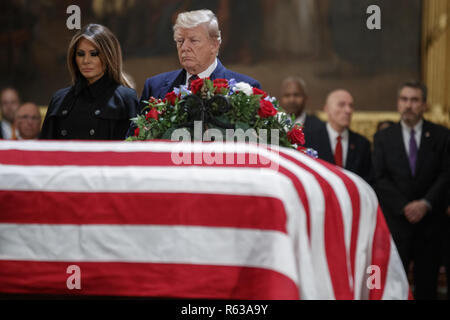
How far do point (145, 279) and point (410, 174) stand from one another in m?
4.11

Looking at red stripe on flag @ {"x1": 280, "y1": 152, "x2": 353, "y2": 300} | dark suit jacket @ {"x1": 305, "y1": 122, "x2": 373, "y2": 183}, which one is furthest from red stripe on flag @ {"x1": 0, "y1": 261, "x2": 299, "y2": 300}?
dark suit jacket @ {"x1": 305, "y1": 122, "x2": 373, "y2": 183}

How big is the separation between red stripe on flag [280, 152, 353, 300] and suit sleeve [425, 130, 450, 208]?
3.72 metres

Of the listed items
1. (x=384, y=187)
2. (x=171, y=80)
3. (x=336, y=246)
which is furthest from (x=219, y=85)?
(x=384, y=187)

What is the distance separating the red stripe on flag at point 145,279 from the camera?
7.49 ft

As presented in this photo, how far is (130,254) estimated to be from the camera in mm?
2350

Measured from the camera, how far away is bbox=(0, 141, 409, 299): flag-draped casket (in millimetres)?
2264

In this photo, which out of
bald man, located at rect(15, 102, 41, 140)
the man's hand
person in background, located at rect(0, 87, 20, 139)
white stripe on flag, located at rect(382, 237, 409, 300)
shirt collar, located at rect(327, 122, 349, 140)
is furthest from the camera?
person in background, located at rect(0, 87, 20, 139)

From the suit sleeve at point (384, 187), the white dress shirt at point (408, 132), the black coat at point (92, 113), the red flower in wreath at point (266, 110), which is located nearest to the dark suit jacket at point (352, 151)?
the suit sleeve at point (384, 187)

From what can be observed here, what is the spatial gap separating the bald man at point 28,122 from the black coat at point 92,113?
2692 mm

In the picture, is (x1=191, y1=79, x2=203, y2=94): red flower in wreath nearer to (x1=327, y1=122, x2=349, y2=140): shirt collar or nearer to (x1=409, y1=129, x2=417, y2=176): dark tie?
(x1=327, y1=122, x2=349, y2=140): shirt collar

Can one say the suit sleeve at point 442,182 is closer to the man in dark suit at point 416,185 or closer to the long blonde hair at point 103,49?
the man in dark suit at point 416,185
